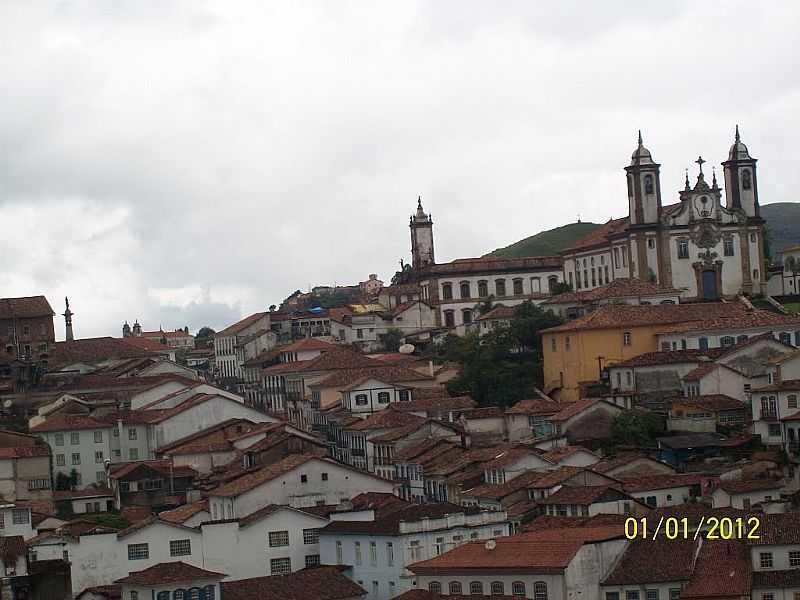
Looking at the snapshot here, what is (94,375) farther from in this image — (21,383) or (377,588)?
(377,588)

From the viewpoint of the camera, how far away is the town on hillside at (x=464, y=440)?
50531 millimetres

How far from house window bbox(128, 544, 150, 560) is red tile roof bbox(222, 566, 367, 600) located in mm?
3673

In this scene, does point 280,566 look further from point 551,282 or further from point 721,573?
point 551,282

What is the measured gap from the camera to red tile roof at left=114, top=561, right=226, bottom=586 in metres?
50.3

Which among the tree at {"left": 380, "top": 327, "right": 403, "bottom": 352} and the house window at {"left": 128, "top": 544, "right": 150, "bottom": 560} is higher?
the tree at {"left": 380, "top": 327, "right": 403, "bottom": 352}

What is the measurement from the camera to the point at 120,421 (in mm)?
78875

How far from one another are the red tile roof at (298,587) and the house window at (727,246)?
146 ft

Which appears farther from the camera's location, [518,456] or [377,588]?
[518,456]

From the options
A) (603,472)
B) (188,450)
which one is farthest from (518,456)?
(188,450)

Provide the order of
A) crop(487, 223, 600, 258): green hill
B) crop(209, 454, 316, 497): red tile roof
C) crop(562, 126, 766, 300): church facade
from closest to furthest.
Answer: crop(209, 454, 316, 497): red tile roof → crop(562, 126, 766, 300): church facade → crop(487, 223, 600, 258): green hill

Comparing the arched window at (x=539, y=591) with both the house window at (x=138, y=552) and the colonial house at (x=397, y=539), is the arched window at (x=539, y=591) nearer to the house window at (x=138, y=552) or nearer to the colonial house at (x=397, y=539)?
the colonial house at (x=397, y=539)

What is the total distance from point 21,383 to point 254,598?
46.6 m

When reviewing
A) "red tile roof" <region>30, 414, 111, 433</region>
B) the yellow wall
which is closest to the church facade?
the yellow wall

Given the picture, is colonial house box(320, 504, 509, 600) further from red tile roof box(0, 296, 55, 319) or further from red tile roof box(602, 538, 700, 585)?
red tile roof box(0, 296, 55, 319)
